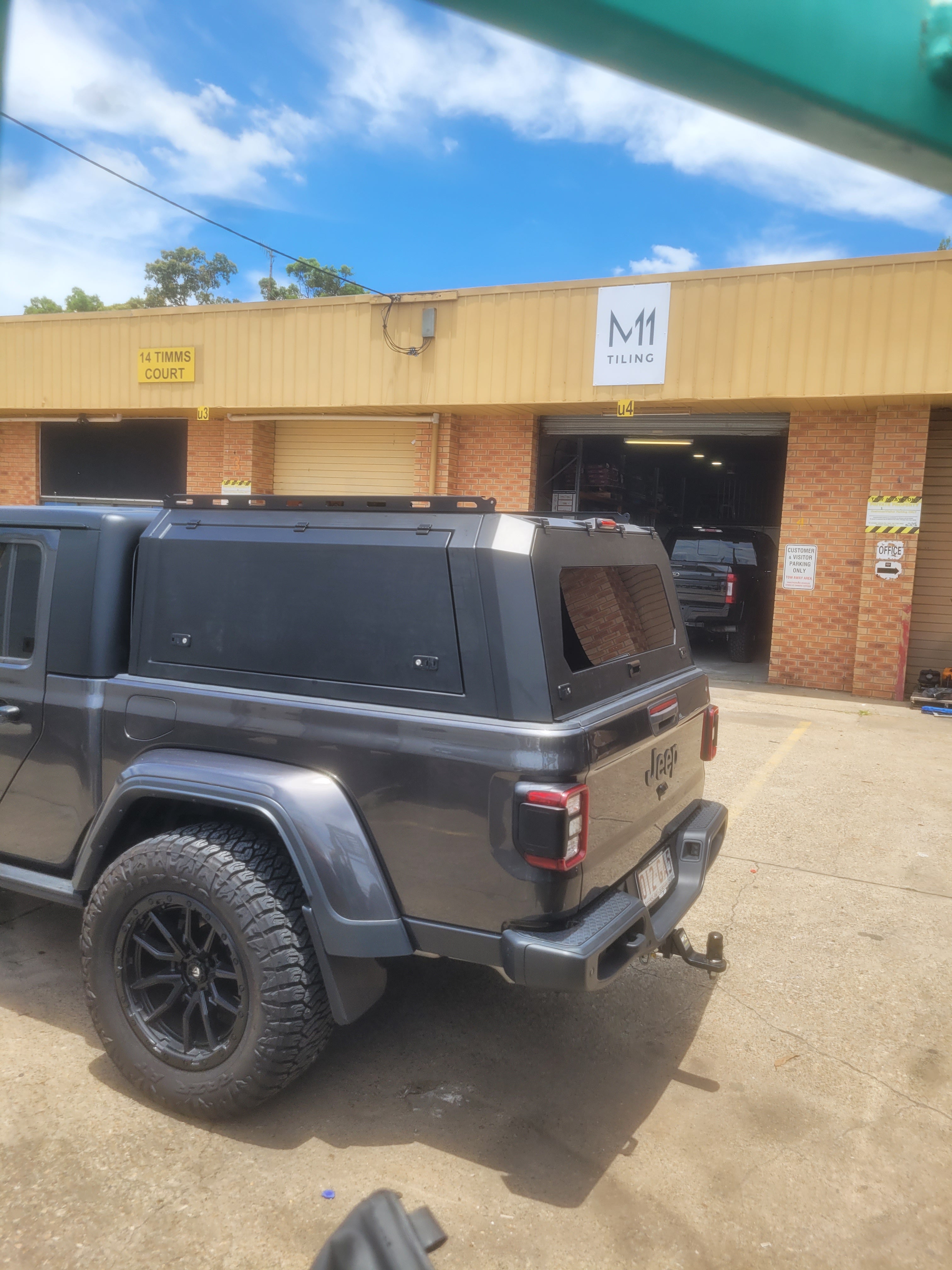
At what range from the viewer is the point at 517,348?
1298cm

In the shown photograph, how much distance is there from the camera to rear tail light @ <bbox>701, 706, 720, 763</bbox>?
4070 millimetres

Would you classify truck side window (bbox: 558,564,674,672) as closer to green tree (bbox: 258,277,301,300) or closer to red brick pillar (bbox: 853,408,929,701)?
red brick pillar (bbox: 853,408,929,701)

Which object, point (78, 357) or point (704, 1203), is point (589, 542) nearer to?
point (704, 1203)

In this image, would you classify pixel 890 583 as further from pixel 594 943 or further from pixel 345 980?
pixel 345 980

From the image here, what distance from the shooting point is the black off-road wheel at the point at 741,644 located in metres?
14.7

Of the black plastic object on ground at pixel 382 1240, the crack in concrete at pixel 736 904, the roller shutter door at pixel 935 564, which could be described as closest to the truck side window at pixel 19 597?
the black plastic object on ground at pixel 382 1240

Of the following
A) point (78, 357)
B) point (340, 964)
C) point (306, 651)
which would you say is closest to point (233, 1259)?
point (340, 964)

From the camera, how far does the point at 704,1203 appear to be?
2664 millimetres

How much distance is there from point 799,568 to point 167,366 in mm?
10592

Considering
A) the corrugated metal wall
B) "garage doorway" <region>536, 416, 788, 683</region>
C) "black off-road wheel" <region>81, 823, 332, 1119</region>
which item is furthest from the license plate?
the corrugated metal wall

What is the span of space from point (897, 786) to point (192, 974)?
6.15 m

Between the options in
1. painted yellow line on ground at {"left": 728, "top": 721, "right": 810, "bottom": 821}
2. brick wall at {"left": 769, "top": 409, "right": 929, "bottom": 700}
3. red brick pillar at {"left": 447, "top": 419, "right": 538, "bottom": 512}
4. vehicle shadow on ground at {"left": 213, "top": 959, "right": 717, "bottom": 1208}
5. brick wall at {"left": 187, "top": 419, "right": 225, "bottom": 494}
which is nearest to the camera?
vehicle shadow on ground at {"left": 213, "top": 959, "right": 717, "bottom": 1208}

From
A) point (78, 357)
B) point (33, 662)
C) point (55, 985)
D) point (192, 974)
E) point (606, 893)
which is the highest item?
point (78, 357)

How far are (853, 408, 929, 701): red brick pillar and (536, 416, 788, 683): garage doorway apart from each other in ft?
4.98
